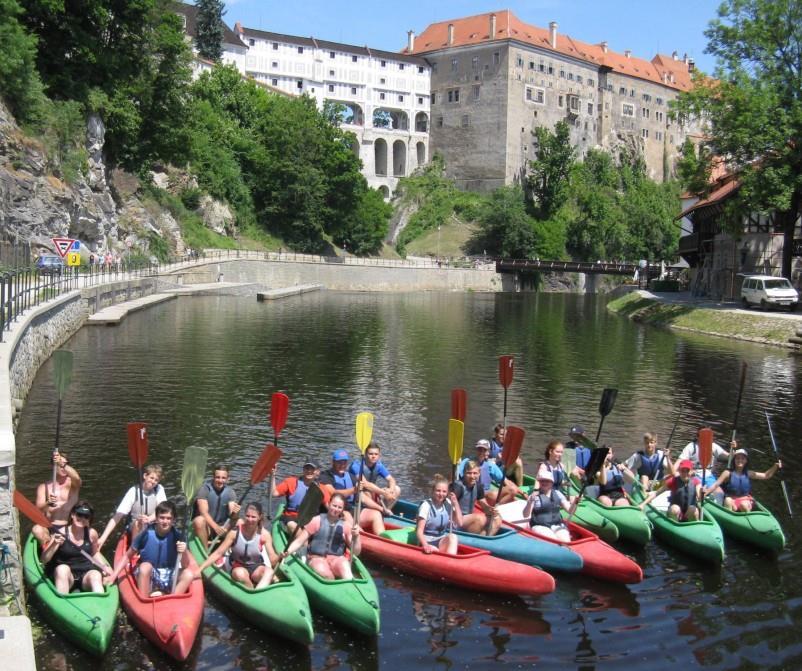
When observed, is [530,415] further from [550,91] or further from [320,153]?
[550,91]

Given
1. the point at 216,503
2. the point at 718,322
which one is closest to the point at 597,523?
the point at 216,503

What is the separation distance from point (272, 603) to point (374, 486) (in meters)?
3.62

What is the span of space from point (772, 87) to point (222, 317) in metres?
28.9

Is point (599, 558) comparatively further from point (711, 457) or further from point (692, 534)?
point (711, 457)

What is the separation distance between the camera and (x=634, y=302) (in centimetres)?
6275

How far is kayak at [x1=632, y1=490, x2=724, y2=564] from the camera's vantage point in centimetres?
1293

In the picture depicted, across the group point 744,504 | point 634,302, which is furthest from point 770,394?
point 634,302

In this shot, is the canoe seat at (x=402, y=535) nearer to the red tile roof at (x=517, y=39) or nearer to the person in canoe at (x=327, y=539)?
the person in canoe at (x=327, y=539)

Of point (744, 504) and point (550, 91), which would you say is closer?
point (744, 504)

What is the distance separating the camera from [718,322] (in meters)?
45.6

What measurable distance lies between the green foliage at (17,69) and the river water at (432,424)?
1122 cm

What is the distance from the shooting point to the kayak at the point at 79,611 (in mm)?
9562

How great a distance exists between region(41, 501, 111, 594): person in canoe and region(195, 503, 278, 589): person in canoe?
124 cm

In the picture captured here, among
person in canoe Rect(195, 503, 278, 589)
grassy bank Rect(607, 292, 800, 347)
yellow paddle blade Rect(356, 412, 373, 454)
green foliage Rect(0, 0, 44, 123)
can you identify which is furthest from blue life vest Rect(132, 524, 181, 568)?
grassy bank Rect(607, 292, 800, 347)
